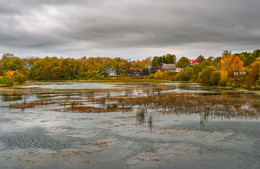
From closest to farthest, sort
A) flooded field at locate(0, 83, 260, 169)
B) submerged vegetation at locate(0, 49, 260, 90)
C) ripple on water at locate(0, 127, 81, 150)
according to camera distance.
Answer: flooded field at locate(0, 83, 260, 169), ripple on water at locate(0, 127, 81, 150), submerged vegetation at locate(0, 49, 260, 90)

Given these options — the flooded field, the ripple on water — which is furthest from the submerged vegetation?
the ripple on water

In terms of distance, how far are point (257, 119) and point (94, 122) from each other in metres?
16.8

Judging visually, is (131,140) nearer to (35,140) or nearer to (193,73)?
(35,140)

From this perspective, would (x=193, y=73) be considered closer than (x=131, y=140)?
No

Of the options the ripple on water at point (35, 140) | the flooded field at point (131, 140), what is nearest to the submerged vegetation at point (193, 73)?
the flooded field at point (131, 140)

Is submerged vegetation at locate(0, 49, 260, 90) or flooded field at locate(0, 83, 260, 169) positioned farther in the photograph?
submerged vegetation at locate(0, 49, 260, 90)

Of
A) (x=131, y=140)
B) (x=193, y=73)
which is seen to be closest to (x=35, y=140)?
(x=131, y=140)

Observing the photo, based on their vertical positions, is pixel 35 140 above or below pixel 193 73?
below

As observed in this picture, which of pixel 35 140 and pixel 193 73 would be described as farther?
pixel 193 73

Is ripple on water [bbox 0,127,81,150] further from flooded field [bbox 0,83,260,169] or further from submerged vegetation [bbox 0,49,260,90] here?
submerged vegetation [bbox 0,49,260,90]

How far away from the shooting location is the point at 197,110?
100 feet

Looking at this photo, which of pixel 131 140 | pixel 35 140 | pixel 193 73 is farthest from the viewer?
pixel 193 73

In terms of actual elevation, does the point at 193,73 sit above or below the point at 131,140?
above

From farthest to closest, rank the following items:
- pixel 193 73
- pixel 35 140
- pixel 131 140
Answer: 1. pixel 193 73
2. pixel 35 140
3. pixel 131 140
